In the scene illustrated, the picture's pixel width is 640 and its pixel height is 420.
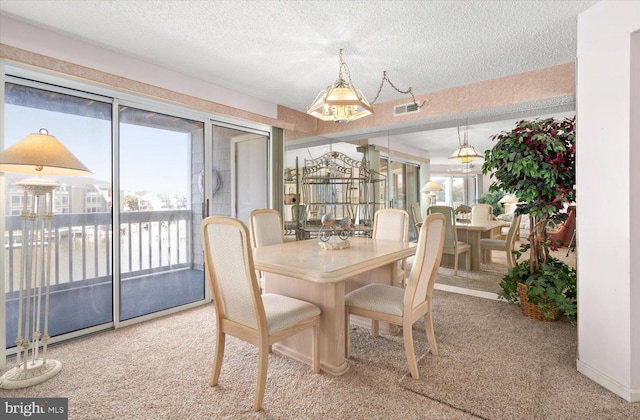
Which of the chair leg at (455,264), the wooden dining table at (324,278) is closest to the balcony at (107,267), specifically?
the wooden dining table at (324,278)

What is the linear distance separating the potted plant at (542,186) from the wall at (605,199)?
694 millimetres

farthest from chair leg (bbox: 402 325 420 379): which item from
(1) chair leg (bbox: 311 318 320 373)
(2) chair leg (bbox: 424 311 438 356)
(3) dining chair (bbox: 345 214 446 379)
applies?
(1) chair leg (bbox: 311 318 320 373)

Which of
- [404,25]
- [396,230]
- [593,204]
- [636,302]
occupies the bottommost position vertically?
[636,302]

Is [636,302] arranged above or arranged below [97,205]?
below

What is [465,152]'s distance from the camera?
390cm

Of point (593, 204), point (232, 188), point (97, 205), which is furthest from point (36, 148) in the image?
point (593, 204)

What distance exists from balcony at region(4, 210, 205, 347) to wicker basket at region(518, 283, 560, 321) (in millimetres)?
3271

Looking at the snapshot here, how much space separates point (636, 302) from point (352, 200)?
3.33m

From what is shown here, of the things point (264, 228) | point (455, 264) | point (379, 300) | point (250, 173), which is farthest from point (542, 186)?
point (250, 173)

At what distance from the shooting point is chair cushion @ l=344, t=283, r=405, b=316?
2062mm

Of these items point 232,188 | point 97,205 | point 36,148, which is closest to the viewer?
point 36,148

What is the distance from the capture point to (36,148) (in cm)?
198

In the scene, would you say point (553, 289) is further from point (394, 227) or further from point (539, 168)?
point (394, 227)

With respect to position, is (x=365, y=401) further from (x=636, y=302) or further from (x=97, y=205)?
(x=97, y=205)
